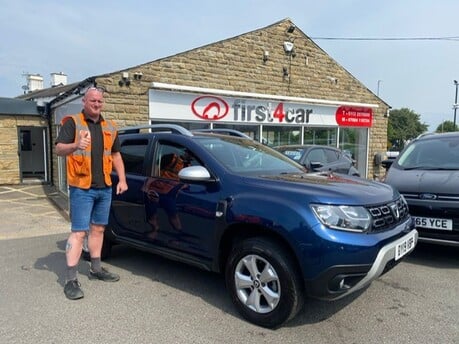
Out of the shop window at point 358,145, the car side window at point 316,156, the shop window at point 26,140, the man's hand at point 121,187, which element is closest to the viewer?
the man's hand at point 121,187

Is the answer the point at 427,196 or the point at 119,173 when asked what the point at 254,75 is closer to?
the point at 427,196

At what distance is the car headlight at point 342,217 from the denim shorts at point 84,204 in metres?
2.19

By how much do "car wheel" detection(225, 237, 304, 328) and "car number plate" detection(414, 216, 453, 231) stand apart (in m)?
2.44

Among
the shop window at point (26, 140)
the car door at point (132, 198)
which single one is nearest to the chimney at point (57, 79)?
the shop window at point (26, 140)

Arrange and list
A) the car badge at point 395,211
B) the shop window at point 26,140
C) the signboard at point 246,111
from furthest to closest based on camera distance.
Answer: the shop window at point 26,140 < the signboard at point 246,111 < the car badge at point 395,211

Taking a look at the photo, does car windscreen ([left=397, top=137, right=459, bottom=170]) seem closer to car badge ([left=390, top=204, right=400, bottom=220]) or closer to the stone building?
car badge ([left=390, top=204, right=400, bottom=220])

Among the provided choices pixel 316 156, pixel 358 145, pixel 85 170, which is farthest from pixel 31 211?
pixel 358 145

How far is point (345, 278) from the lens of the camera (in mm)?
3039

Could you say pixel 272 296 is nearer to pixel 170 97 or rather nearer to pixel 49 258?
pixel 49 258

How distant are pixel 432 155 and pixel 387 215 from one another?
10.0 feet

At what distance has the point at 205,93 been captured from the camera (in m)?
11.0

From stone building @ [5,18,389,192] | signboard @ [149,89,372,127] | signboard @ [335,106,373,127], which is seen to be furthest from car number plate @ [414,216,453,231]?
signboard @ [335,106,373,127]

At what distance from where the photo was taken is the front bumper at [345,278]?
299cm

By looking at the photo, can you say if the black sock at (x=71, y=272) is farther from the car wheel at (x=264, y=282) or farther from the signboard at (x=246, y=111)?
the signboard at (x=246, y=111)
